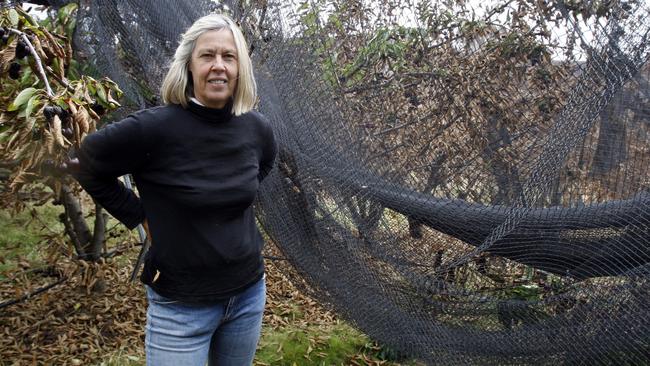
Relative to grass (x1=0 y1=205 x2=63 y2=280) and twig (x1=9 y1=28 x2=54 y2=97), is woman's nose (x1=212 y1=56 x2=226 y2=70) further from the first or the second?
grass (x1=0 y1=205 x2=63 y2=280)

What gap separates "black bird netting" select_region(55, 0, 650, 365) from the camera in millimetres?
1905

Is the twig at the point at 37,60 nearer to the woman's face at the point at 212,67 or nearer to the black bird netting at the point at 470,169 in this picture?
the woman's face at the point at 212,67

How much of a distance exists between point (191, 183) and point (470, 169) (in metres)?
0.98

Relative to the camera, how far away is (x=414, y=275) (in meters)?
2.25

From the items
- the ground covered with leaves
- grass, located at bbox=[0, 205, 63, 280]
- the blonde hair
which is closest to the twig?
the blonde hair

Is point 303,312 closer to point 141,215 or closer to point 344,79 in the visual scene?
point 344,79

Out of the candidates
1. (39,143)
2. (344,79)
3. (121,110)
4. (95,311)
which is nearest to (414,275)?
(344,79)

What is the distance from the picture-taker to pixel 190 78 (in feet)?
5.38

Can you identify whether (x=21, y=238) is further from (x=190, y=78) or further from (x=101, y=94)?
(x=190, y=78)

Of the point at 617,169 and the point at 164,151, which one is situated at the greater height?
the point at 617,169

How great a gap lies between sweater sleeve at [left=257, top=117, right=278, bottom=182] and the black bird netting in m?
0.37

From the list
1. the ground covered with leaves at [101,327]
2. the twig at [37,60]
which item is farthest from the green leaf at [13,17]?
the ground covered with leaves at [101,327]

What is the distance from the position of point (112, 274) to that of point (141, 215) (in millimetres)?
2177

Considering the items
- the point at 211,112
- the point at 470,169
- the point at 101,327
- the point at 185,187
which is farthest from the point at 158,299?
the point at 101,327
